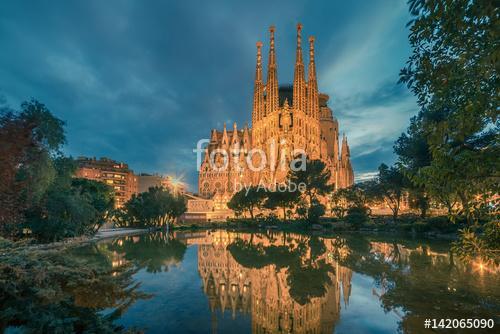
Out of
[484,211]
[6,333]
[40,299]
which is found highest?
[484,211]

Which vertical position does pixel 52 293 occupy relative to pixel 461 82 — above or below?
below

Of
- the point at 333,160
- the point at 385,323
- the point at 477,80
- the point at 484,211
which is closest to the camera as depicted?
the point at 477,80

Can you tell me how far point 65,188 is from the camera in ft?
79.0

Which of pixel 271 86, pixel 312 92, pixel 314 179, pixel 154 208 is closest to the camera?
pixel 154 208

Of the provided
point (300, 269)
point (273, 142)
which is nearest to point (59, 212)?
point (300, 269)

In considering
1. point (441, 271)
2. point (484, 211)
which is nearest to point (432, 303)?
point (484, 211)

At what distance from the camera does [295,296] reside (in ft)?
26.4

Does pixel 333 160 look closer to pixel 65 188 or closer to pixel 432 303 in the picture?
pixel 65 188

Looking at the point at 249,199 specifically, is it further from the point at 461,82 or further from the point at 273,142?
the point at 461,82

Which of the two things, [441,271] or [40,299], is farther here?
[441,271]

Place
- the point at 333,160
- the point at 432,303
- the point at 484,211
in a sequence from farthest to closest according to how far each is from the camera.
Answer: the point at 333,160 → the point at 432,303 → the point at 484,211

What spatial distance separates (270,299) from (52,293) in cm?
574

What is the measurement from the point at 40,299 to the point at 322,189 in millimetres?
42904

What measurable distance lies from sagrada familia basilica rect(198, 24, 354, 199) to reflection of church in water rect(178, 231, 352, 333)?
6284 centimetres
